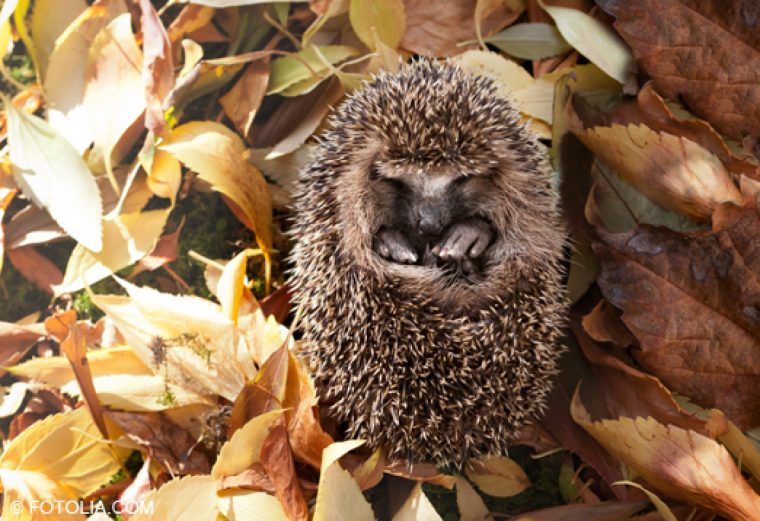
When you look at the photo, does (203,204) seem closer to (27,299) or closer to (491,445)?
(27,299)

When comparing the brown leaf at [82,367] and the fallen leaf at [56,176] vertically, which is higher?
the fallen leaf at [56,176]

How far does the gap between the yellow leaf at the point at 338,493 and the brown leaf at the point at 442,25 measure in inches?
51.4

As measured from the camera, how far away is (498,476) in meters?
2.64

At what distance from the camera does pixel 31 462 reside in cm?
261

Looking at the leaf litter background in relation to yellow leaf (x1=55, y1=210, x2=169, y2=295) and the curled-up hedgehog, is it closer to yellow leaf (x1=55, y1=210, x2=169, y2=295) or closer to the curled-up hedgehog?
yellow leaf (x1=55, y1=210, x2=169, y2=295)

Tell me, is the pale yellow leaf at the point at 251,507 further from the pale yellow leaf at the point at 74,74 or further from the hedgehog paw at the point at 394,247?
the pale yellow leaf at the point at 74,74

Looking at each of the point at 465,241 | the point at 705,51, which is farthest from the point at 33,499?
the point at 705,51

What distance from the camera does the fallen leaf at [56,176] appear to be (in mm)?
2699

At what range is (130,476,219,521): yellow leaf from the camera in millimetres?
2373

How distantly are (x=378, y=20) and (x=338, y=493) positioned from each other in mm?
1459

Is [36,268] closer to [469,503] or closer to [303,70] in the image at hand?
[303,70]

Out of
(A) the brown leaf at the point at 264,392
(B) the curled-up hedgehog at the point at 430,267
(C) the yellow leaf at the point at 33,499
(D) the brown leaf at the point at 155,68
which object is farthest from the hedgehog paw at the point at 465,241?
(C) the yellow leaf at the point at 33,499

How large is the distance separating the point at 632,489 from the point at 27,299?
2047 millimetres

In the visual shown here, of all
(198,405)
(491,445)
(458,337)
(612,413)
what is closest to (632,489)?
(612,413)
